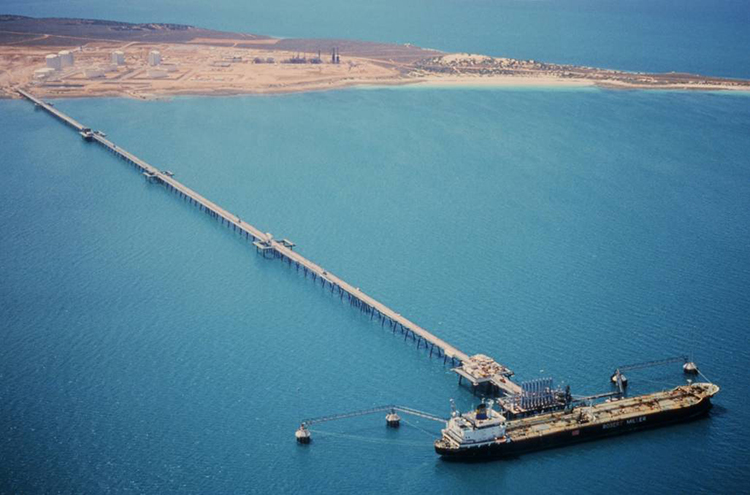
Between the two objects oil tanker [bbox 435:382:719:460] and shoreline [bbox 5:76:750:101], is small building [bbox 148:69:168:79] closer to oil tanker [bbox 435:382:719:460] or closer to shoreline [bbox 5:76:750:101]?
shoreline [bbox 5:76:750:101]

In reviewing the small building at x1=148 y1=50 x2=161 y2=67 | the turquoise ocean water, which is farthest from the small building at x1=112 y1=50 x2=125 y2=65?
the turquoise ocean water

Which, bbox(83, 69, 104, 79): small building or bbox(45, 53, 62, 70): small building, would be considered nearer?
bbox(83, 69, 104, 79): small building

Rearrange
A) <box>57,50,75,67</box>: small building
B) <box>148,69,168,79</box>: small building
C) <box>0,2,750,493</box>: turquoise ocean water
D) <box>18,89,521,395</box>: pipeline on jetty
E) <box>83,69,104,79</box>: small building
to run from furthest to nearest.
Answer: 1. <box>57,50,75,67</box>: small building
2. <box>148,69,168,79</box>: small building
3. <box>83,69,104,79</box>: small building
4. <box>18,89,521,395</box>: pipeline on jetty
5. <box>0,2,750,493</box>: turquoise ocean water

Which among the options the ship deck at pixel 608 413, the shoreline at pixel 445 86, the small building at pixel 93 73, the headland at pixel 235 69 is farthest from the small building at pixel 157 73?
the ship deck at pixel 608 413

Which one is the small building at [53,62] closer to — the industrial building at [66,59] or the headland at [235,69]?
the headland at [235,69]

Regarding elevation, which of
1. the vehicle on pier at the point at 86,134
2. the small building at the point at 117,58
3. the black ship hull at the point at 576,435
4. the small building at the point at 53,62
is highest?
the small building at the point at 117,58

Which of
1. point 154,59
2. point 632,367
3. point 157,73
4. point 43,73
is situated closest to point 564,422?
point 632,367
